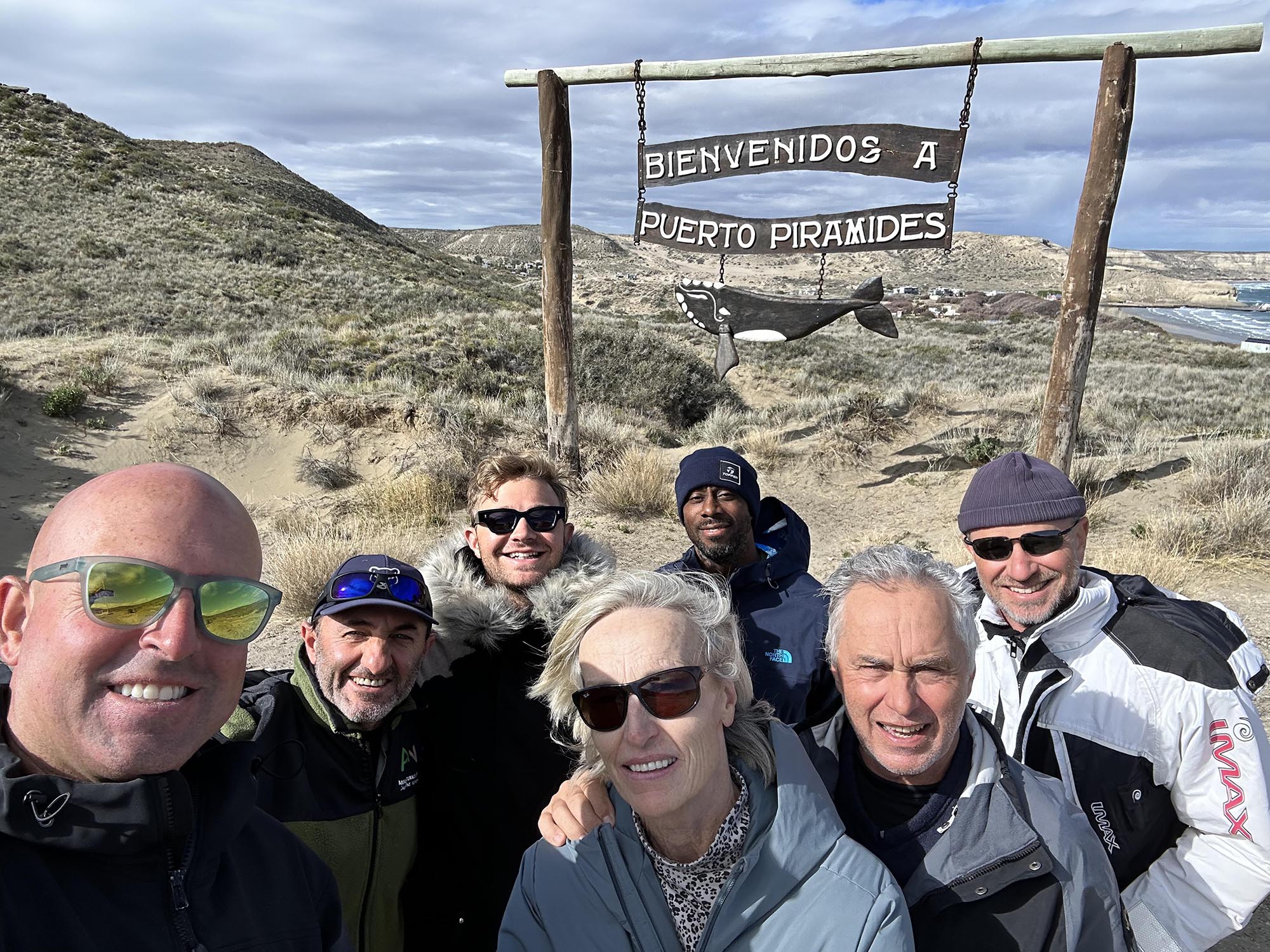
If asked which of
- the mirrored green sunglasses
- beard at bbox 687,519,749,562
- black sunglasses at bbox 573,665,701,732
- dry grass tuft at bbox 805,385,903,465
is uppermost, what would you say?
the mirrored green sunglasses

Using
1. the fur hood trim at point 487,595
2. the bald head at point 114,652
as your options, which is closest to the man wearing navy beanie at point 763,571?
the fur hood trim at point 487,595

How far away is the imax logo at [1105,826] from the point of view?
199cm

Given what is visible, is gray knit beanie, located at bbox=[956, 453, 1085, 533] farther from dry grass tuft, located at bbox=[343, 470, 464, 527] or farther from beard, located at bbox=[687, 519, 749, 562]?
dry grass tuft, located at bbox=[343, 470, 464, 527]

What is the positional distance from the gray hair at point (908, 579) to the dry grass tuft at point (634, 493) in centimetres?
612

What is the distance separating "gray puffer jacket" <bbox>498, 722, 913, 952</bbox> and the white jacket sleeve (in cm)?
101

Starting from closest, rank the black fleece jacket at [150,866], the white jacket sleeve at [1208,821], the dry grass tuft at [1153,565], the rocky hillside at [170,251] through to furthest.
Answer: the black fleece jacket at [150,866] → the white jacket sleeve at [1208,821] → the dry grass tuft at [1153,565] → the rocky hillside at [170,251]

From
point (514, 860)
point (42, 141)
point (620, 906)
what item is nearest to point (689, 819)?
point (620, 906)

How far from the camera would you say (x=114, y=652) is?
3.79ft

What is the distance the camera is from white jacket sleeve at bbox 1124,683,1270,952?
6.31 ft

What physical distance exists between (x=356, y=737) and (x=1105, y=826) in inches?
76.3

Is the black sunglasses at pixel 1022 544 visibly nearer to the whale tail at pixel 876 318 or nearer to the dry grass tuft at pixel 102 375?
the whale tail at pixel 876 318

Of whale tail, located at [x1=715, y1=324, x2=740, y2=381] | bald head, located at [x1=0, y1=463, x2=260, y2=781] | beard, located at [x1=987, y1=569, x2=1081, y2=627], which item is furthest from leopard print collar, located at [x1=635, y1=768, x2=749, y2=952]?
whale tail, located at [x1=715, y1=324, x2=740, y2=381]

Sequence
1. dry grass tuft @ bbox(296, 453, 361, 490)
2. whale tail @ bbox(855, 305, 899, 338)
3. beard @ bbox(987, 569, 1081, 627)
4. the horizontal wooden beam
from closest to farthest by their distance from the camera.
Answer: beard @ bbox(987, 569, 1081, 627) < the horizontal wooden beam < whale tail @ bbox(855, 305, 899, 338) < dry grass tuft @ bbox(296, 453, 361, 490)

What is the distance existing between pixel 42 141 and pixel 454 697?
4071cm
